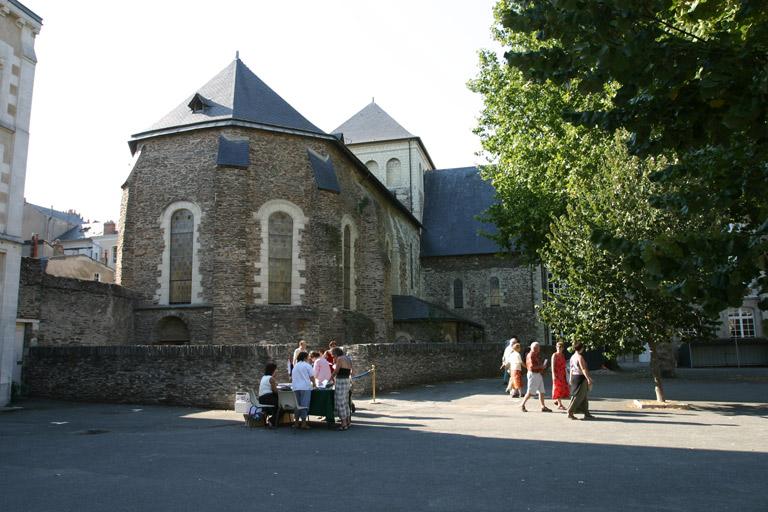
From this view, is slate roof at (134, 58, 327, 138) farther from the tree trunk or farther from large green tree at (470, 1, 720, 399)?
the tree trunk

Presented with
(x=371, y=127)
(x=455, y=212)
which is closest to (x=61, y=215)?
(x=371, y=127)


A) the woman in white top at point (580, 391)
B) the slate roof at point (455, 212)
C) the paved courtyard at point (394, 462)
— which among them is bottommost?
the paved courtyard at point (394, 462)

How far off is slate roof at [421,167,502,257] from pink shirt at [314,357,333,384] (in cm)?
2558

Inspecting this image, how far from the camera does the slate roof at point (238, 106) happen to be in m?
23.0

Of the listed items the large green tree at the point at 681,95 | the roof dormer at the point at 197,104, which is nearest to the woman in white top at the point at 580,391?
the large green tree at the point at 681,95

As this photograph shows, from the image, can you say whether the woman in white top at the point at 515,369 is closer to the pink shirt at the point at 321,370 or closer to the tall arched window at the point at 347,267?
the pink shirt at the point at 321,370

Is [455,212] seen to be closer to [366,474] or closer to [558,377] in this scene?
[558,377]

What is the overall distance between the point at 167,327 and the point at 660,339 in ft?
52.5

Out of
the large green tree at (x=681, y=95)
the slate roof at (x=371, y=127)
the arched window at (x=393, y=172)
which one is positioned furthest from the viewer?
the slate roof at (x=371, y=127)

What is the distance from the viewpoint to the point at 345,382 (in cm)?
1233

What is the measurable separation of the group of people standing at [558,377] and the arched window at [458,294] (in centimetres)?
2012

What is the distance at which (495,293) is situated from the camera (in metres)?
38.5

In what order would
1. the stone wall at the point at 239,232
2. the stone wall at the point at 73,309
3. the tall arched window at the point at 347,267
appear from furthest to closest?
the tall arched window at the point at 347,267
the stone wall at the point at 239,232
the stone wall at the point at 73,309

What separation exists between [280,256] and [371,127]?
76.4 ft
